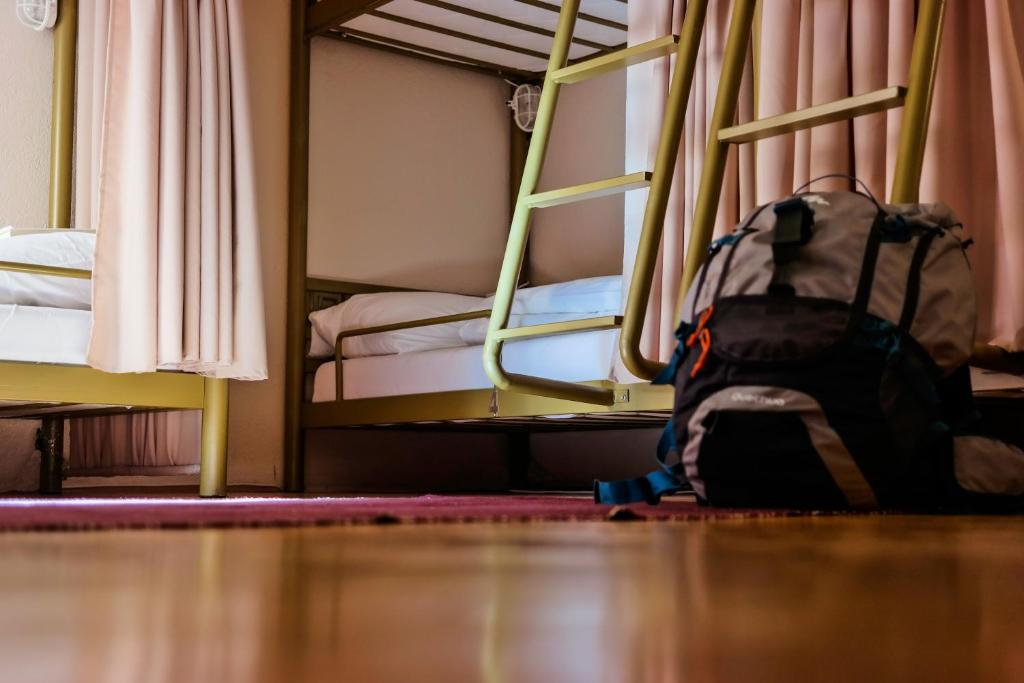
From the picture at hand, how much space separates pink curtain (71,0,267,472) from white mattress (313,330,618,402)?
0.47 metres

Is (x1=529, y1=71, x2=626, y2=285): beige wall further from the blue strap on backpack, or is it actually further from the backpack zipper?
the backpack zipper

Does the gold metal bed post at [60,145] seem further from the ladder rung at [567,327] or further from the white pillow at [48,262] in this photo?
the ladder rung at [567,327]

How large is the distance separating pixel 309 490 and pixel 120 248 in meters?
1.20

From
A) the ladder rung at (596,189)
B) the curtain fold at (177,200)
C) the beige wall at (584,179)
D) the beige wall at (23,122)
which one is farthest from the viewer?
the beige wall at (584,179)

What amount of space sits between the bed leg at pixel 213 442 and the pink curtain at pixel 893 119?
48.9 inches

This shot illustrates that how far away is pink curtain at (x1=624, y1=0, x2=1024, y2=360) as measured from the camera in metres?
2.05

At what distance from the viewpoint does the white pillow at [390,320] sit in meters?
3.67

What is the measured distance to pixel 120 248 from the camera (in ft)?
10.1

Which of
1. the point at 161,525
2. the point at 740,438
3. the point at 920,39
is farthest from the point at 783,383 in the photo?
the point at 161,525

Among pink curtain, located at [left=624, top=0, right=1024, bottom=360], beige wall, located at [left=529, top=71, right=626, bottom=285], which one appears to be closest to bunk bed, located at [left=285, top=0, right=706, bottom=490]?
beige wall, located at [left=529, top=71, right=626, bottom=285]

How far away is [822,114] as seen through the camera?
1.90 metres

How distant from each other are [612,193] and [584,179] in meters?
2.33

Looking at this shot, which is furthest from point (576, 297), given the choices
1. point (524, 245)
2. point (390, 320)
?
point (524, 245)

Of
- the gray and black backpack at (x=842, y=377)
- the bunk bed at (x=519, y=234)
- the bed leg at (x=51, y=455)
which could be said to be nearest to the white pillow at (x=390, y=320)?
the bunk bed at (x=519, y=234)
